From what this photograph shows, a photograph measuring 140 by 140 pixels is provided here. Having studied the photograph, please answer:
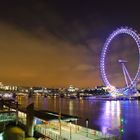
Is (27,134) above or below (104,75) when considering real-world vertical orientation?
below

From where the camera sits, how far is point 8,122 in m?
40.1

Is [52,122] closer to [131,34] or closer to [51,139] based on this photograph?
[51,139]

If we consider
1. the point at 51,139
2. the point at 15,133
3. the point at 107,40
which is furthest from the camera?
the point at 107,40

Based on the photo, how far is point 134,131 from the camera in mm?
57000

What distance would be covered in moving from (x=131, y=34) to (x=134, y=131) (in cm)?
5375

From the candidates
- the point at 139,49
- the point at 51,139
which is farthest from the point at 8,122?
the point at 139,49

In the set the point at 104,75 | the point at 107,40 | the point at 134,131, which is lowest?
the point at 134,131

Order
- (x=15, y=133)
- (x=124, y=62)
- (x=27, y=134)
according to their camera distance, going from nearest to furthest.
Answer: (x=15, y=133)
(x=27, y=134)
(x=124, y=62)

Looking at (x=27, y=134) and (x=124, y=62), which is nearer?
(x=27, y=134)

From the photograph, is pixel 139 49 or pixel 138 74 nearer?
pixel 139 49

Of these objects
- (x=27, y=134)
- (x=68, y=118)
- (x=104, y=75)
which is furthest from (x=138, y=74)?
(x=27, y=134)

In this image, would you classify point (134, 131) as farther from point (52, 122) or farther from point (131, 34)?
point (131, 34)

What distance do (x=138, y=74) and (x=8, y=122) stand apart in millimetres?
81242

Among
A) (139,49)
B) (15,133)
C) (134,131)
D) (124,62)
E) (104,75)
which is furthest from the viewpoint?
(124,62)
